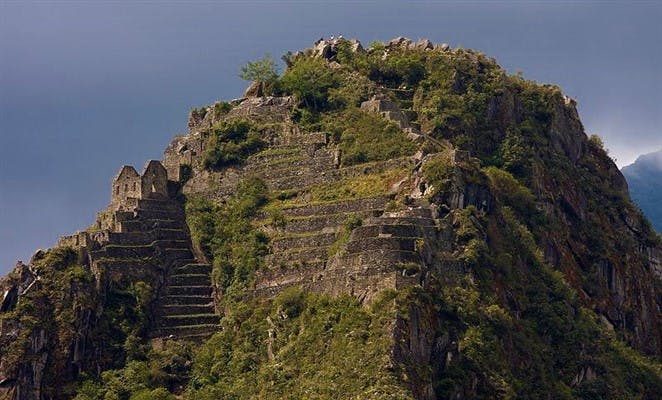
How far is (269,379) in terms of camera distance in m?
104

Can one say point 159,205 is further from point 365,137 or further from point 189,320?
point 365,137

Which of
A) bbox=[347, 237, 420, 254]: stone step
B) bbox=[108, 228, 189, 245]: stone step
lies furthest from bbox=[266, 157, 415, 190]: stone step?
bbox=[347, 237, 420, 254]: stone step

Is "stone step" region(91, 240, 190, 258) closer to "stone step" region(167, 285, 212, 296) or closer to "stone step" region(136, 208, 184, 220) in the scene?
"stone step" region(167, 285, 212, 296)

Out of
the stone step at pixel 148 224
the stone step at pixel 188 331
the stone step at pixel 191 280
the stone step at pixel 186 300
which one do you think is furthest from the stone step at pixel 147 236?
the stone step at pixel 188 331

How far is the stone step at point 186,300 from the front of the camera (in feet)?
384

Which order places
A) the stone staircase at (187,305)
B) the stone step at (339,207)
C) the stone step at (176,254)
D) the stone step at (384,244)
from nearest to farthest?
the stone step at (384,244)
the stone step at (339,207)
the stone staircase at (187,305)
the stone step at (176,254)

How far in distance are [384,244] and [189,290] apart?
18562 mm

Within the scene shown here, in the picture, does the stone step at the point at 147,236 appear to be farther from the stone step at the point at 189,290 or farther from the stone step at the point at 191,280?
the stone step at the point at 189,290

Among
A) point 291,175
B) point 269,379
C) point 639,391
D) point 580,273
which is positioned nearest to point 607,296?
point 580,273

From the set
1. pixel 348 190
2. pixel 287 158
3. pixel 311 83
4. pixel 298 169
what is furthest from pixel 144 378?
pixel 311 83

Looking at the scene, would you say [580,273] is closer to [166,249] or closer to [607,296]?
[607,296]

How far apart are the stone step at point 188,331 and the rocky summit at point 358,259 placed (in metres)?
0.18

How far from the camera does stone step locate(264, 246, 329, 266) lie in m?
112

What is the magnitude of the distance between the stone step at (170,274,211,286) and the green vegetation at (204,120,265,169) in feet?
38.6
